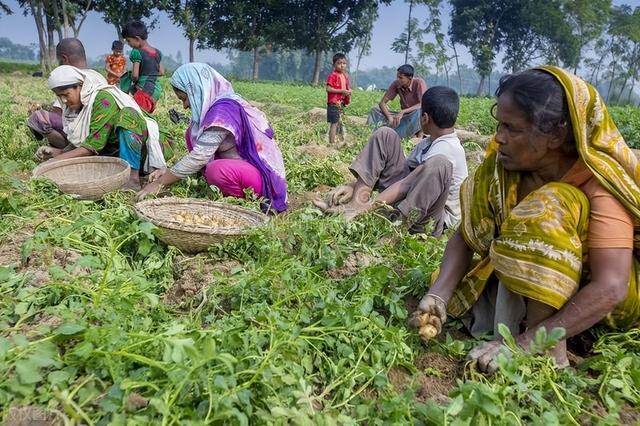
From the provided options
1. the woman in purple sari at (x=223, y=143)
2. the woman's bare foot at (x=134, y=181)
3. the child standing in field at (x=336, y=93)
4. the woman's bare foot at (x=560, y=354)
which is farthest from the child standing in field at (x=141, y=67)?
the woman's bare foot at (x=560, y=354)

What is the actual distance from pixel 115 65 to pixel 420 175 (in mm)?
6214

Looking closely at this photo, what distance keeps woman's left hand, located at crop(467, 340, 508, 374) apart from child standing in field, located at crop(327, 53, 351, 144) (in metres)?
6.17

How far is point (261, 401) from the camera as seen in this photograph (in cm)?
145

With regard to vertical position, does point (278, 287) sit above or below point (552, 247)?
below

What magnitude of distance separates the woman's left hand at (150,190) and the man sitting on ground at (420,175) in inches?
43.3

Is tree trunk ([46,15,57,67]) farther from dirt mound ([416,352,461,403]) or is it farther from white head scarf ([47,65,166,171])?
dirt mound ([416,352,461,403])

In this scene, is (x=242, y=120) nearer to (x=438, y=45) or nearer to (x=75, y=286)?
(x=75, y=286)

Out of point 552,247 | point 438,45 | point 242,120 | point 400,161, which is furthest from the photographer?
point 438,45

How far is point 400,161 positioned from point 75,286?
8.28 ft

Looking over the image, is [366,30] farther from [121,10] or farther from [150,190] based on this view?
[150,190]

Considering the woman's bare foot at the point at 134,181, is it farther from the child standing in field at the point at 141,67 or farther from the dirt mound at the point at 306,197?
the child standing in field at the point at 141,67

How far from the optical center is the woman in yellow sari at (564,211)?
1646 millimetres

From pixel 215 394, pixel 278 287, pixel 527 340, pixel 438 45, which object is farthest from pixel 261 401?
pixel 438 45

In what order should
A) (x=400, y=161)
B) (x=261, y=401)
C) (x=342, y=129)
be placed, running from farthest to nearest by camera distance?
(x=342, y=129) → (x=400, y=161) → (x=261, y=401)
